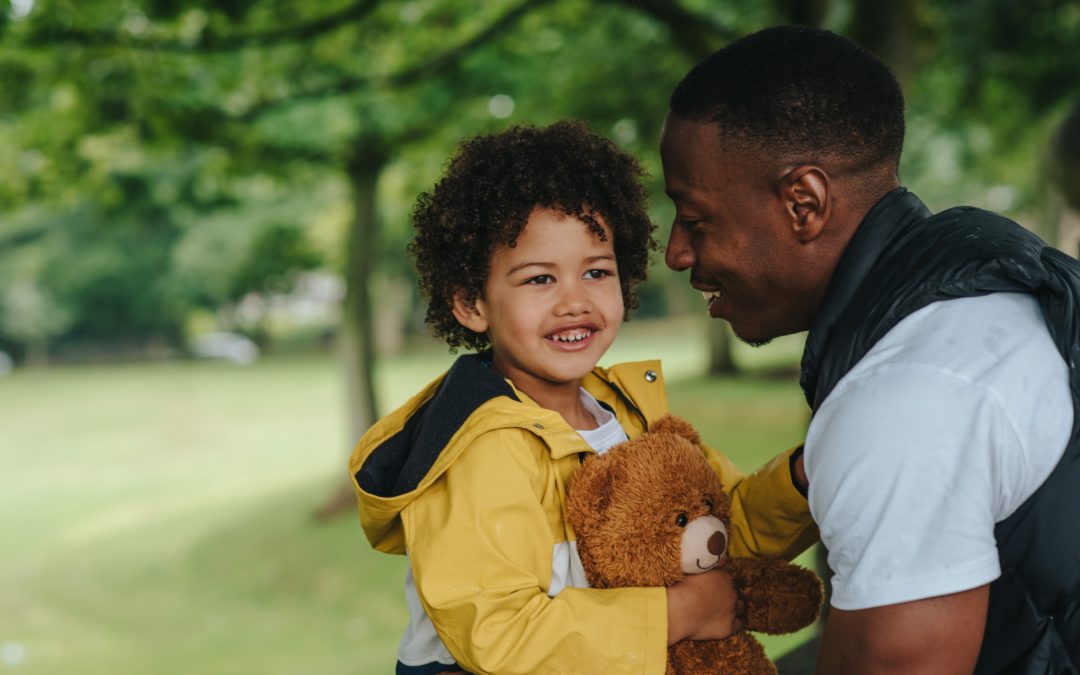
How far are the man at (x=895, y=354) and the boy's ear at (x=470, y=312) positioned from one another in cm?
68

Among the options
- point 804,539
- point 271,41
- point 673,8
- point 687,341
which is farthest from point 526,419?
point 687,341

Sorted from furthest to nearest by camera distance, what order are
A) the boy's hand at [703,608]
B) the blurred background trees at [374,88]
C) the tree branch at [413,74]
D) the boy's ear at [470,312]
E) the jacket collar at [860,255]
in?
the tree branch at [413,74] < the blurred background trees at [374,88] < the boy's ear at [470,312] < the boy's hand at [703,608] < the jacket collar at [860,255]

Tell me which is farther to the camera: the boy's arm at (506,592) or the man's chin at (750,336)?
the man's chin at (750,336)

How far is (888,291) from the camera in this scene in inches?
65.3

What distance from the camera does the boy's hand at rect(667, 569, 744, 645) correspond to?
201 centimetres

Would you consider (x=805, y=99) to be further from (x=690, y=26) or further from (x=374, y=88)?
(x=374, y=88)

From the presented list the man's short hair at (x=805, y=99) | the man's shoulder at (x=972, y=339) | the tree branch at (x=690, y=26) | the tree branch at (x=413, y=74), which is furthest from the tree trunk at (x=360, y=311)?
the man's shoulder at (x=972, y=339)

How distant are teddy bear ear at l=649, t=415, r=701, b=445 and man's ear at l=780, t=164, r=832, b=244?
63 centimetres

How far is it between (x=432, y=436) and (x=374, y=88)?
7.25 m

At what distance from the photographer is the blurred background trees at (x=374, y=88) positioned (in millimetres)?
5884

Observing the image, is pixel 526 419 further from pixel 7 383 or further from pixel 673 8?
pixel 7 383

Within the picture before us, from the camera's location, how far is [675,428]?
234 centimetres

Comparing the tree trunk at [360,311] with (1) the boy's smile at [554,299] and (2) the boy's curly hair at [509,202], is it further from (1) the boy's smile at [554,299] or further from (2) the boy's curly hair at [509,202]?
(1) the boy's smile at [554,299]

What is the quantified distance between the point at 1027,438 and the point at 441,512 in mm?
1097
